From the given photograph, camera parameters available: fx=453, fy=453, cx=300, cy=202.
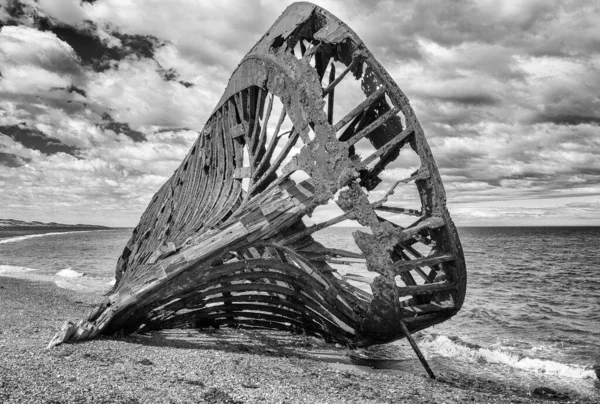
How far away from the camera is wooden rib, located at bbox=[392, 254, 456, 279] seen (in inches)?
247

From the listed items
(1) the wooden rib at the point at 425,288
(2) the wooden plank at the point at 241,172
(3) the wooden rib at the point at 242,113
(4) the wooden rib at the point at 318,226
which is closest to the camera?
(4) the wooden rib at the point at 318,226

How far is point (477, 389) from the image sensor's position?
22.8ft

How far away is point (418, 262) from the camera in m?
6.45

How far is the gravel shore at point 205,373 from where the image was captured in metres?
4.62

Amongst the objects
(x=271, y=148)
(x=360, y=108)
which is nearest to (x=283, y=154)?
(x=271, y=148)

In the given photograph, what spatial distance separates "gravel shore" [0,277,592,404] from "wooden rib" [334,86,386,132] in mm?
3427

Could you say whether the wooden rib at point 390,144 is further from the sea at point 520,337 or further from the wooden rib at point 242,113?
the sea at point 520,337

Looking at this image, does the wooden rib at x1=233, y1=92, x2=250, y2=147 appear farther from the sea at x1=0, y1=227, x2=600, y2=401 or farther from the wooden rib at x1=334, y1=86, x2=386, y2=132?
the sea at x1=0, y1=227, x2=600, y2=401

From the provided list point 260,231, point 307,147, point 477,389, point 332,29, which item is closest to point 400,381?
point 477,389

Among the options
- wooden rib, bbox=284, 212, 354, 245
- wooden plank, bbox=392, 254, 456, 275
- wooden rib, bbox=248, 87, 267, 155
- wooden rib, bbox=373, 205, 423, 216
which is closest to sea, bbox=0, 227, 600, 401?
wooden plank, bbox=392, 254, 456, 275

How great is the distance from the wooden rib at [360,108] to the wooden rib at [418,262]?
205 centimetres

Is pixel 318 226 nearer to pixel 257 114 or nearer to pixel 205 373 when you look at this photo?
pixel 205 373

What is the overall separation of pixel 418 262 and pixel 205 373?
127 inches

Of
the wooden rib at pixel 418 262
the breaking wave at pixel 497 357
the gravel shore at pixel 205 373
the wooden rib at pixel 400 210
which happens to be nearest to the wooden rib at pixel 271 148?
the wooden rib at pixel 400 210
